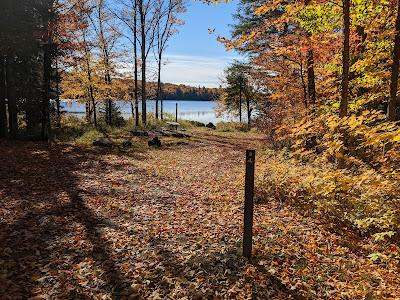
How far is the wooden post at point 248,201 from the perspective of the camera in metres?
4.96

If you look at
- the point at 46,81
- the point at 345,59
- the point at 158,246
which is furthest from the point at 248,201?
the point at 46,81

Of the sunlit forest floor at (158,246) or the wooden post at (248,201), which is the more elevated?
the wooden post at (248,201)

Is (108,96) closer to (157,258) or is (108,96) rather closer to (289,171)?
(289,171)

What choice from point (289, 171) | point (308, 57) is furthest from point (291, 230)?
point (308, 57)

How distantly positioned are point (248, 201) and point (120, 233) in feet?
9.16

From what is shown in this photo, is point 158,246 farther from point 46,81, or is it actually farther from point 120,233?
point 46,81

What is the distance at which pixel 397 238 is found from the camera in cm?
604

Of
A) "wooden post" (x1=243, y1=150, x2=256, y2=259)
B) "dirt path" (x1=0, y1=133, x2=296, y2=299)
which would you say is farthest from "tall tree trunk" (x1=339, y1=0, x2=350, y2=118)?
"wooden post" (x1=243, y1=150, x2=256, y2=259)

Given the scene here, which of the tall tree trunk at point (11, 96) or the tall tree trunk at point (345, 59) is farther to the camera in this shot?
the tall tree trunk at point (11, 96)

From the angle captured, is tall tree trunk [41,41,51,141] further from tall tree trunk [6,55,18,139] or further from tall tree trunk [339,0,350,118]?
tall tree trunk [339,0,350,118]

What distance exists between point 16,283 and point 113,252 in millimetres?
1514

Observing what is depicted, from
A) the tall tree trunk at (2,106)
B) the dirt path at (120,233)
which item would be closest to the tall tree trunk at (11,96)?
the tall tree trunk at (2,106)

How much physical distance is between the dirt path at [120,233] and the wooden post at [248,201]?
282 mm

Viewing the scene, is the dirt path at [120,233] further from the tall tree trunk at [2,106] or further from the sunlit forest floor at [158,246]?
the tall tree trunk at [2,106]
